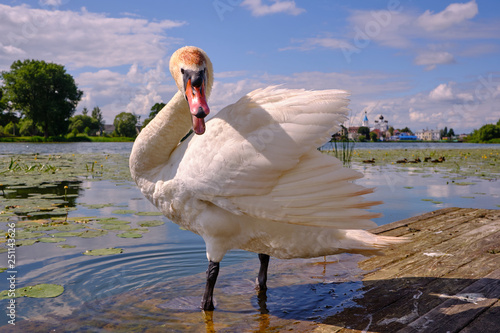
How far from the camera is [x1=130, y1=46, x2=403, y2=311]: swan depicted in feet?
9.21

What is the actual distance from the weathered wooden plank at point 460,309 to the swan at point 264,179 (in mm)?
585

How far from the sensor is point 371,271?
12.9ft

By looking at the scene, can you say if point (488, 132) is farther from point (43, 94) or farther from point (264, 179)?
point (264, 179)

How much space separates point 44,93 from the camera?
5388 centimetres

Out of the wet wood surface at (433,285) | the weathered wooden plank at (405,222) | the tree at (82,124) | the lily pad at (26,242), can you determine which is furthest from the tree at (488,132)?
the lily pad at (26,242)

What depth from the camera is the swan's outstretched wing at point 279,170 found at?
2805mm

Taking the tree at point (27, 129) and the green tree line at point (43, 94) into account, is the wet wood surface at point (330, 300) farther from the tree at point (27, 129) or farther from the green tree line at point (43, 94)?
the tree at point (27, 129)

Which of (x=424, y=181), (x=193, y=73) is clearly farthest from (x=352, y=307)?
(x=424, y=181)

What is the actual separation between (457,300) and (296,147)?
1.57 m

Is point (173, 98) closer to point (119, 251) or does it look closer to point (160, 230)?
point (119, 251)

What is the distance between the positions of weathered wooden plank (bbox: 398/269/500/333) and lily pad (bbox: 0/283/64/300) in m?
2.74

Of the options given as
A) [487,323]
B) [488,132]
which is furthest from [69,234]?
[488,132]

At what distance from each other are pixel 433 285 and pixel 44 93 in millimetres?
58492

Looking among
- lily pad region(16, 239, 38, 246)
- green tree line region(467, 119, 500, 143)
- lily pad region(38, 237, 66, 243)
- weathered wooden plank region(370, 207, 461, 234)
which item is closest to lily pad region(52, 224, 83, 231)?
lily pad region(38, 237, 66, 243)
